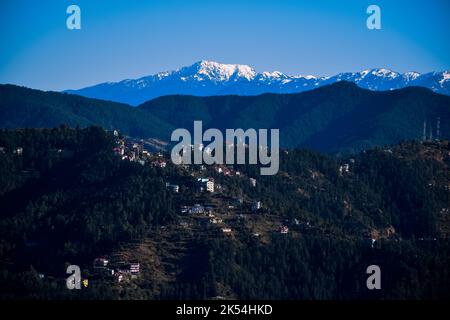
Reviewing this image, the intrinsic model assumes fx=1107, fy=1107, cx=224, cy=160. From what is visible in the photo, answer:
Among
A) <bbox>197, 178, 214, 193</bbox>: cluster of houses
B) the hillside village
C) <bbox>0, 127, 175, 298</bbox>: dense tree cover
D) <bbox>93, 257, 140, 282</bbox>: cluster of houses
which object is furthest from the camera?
<bbox>197, 178, 214, 193</bbox>: cluster of houses

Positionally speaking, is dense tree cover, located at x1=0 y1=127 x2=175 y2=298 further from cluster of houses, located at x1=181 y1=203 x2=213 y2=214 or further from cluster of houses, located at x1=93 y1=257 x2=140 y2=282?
cluster of houses, located at x1=93 y1=257 x2=140 y2=282

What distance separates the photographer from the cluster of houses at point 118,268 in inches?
5778

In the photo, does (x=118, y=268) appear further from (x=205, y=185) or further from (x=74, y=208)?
(x=205, y=185)

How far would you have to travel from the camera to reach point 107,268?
149875 millimetres

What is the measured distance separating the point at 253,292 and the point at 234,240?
1535cm

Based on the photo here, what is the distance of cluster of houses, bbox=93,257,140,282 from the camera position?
147 meters

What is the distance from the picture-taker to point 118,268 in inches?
5881

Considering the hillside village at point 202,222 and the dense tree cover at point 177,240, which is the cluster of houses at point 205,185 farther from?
the dense tree cover at point 177,240

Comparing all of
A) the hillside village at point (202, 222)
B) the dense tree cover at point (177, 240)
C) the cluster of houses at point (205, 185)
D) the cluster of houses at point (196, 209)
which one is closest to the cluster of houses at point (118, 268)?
the hillside village at point (202, 222)

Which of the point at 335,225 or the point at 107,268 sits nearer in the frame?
the point at 107,268

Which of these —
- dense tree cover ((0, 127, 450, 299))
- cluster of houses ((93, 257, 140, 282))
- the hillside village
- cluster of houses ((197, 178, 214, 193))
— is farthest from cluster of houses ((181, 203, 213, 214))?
cluster of houses ((93, 257, 140, 282))

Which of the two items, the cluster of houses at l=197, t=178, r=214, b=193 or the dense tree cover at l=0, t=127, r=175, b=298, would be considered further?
the cluster of houses at l=197, t=178, r=214, b=193
